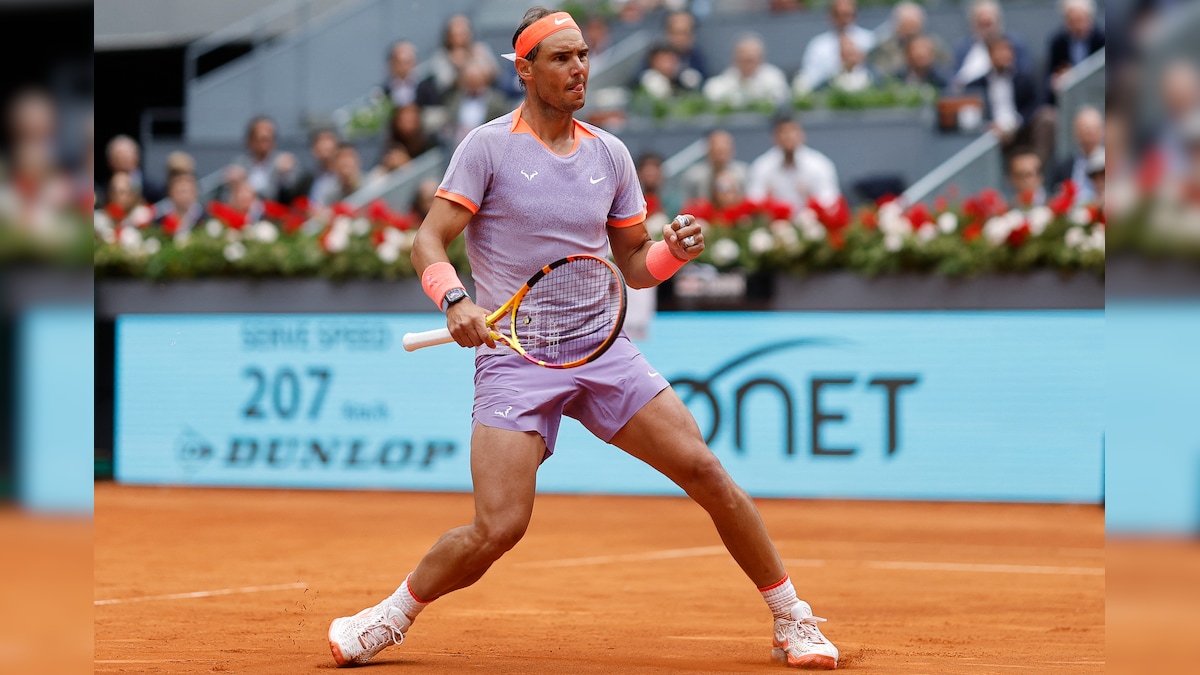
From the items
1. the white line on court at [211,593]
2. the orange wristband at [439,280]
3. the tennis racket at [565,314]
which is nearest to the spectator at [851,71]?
the white line on court at [211,593]

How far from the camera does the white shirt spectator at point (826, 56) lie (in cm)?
1287

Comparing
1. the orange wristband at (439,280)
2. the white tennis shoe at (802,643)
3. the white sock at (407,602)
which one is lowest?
the white tennis shoe at (802,643)

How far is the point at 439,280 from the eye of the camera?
13.1 feet

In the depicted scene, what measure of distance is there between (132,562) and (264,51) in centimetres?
1000

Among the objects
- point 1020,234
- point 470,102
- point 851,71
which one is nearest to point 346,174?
point 470,102

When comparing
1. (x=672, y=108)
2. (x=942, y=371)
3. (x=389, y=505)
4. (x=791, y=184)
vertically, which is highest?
(x=672, y=108)

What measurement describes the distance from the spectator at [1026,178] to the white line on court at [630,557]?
359 centimetres

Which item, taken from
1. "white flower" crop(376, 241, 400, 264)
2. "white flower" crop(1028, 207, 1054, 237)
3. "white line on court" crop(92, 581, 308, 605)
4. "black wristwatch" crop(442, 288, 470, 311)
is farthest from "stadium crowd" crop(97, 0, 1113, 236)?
"black wristwatch" crop(442, 288, 470, 311)

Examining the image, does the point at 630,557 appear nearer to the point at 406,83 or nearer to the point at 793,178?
the point at 793,178

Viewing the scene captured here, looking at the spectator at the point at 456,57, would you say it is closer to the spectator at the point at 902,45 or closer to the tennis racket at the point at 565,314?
the spectator at the point at 902,45

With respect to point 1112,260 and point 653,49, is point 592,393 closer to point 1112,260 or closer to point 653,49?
point 1112,260

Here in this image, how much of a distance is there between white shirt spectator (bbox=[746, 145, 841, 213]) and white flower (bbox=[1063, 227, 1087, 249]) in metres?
2.32

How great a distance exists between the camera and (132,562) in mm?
7223

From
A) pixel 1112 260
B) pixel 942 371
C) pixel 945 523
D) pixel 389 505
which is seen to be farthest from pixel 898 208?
pixel 1112 260
